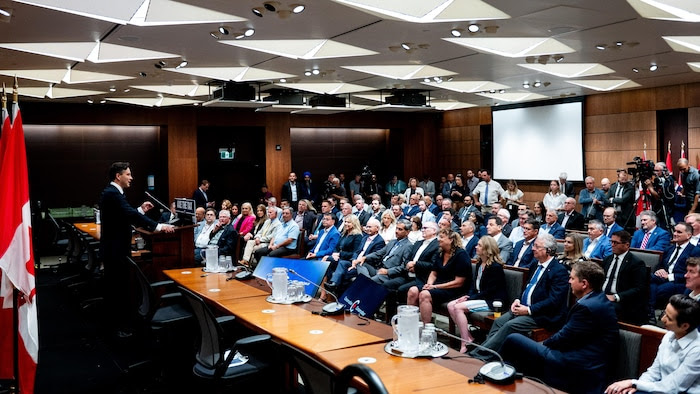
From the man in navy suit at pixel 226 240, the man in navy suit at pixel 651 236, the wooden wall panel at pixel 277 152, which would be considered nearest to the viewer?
the man in navy suit at pixel 651 236

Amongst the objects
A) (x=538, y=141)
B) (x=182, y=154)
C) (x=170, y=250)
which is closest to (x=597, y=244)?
(x=170, y=250)

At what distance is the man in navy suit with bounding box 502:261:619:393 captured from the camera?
3.74m

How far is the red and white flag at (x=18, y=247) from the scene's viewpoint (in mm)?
3727

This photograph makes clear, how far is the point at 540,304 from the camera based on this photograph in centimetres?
486

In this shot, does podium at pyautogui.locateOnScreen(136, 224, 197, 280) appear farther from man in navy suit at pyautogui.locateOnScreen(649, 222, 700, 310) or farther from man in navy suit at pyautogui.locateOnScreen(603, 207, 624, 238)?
man in navy suit at pyautogui.locateOnScreen(603, 207, 624, 238)

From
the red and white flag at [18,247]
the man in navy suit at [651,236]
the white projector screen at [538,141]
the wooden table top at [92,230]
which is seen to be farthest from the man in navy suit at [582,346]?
the white projector screen at [538,141]

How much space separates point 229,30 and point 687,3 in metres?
4.88

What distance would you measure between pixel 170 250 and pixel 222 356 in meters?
3.30

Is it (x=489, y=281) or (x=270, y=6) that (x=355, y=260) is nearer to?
(x=489, y=281)

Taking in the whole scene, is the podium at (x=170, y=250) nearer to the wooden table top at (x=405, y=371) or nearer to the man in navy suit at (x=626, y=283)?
the wooden table top at (x=405, y=371)

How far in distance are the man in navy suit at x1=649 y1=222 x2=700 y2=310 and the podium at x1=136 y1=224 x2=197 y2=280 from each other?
4.96 m

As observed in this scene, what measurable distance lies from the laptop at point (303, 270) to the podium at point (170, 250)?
1299 millimetres

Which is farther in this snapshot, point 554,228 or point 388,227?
point 388,227

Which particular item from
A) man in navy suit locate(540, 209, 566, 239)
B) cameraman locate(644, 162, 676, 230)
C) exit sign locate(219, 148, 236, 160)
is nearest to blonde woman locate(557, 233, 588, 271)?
man in navy suit locate(540, 209, 566, 239)
